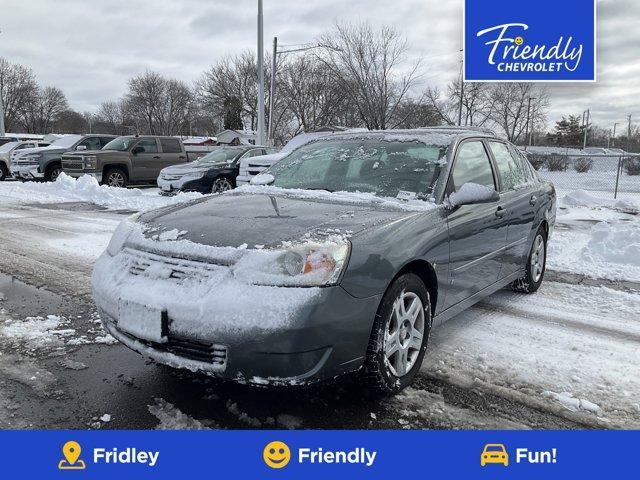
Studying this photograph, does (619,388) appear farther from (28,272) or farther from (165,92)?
(165,92)

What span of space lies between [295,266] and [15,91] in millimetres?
82973

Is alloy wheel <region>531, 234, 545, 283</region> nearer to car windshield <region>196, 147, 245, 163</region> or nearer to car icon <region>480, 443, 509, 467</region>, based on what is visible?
car icon <region>480, 443, 509, 467</region>

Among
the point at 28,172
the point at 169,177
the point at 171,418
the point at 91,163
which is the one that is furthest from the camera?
the point at 28,172

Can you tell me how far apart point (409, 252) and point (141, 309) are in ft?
4.84

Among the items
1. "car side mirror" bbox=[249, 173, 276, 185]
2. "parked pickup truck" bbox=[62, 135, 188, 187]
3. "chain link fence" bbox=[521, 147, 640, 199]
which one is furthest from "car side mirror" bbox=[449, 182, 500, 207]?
"chain link fence" bbox=[521, 147, 640, 199]

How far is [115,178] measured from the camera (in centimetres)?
1596

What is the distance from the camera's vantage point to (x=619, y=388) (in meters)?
3.26

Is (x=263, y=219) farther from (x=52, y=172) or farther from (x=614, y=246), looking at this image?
(x=52, y=172)

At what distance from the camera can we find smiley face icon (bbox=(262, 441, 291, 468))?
8.04ft

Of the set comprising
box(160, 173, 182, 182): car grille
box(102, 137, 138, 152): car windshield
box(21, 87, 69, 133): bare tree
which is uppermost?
box(21, 87, 69, 133): bare tree

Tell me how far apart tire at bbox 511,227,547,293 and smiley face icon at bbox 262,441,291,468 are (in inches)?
137

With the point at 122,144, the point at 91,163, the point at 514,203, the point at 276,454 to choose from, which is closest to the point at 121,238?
the point at 276,454

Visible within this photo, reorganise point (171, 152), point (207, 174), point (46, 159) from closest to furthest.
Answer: point (207, 174)
point (171, 152)
point (46, 159)

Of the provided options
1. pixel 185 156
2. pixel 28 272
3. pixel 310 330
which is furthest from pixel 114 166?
pixel 310 330
